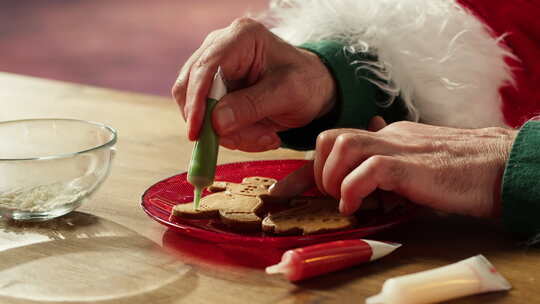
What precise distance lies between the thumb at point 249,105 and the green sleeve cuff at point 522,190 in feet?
0.94

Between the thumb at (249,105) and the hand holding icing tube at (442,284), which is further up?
the thumb at (249,105)

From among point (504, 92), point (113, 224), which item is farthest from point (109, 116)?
point (504, 92)

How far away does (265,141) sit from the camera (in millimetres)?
990

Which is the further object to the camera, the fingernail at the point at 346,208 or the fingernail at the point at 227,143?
the fingernail at the point at 227,143

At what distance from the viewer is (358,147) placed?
0.77 meters

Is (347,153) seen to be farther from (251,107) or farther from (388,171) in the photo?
(251,107)

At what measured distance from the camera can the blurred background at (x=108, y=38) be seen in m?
3.16

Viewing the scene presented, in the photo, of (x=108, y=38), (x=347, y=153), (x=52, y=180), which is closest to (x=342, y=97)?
(x=347, y=153)

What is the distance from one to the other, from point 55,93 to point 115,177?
57 centimetres

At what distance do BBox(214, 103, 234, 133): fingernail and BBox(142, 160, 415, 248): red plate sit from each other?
10 centimetres

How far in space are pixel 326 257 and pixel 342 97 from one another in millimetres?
438

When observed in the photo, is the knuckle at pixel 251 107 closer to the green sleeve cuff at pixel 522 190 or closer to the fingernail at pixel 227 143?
the fingernail at pixel 227 143

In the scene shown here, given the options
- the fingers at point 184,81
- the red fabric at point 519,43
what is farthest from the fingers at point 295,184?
the red fabric at point 519,43

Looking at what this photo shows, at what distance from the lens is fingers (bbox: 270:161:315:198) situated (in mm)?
845
